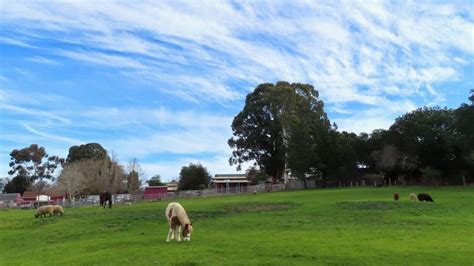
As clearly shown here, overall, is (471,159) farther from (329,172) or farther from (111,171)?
(111,171)

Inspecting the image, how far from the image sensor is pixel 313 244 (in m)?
14.3

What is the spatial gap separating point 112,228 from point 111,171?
231 feet

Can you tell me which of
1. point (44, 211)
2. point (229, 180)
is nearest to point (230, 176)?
point (229, 180)

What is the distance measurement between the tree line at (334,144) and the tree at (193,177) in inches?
650

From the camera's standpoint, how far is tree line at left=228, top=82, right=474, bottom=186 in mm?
67062

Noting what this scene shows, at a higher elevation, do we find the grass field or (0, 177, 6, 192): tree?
(0, 177, 6, 192): tree

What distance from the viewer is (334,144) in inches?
2913

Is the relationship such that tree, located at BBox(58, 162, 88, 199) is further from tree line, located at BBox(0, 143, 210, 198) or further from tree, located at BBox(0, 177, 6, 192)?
tree, located at BBox(0, 177, 6, 192)

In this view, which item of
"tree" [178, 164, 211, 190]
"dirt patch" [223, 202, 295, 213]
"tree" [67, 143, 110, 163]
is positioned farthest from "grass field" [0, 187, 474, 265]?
"tree" [67, 143, 110, 163]

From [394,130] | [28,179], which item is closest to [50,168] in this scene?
[28,179]

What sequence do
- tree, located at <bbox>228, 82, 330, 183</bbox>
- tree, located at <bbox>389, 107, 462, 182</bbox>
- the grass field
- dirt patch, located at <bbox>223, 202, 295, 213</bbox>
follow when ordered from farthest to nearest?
1. tree, located at <bbox>228, 82, 330, 183</bbox>
2. tree, located at <bbox>389, 107, 462, 182</bbox>
3. dirt patch, located at <bbox>223, 202, 295, 213</bbox>
4. the grass field

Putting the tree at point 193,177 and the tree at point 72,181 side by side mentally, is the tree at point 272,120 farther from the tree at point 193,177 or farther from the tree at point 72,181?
the tree at point 72,181

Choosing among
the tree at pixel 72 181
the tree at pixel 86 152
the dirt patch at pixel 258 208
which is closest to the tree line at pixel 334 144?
the tree at pixel 72 181

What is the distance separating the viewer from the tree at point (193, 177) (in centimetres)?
9653
